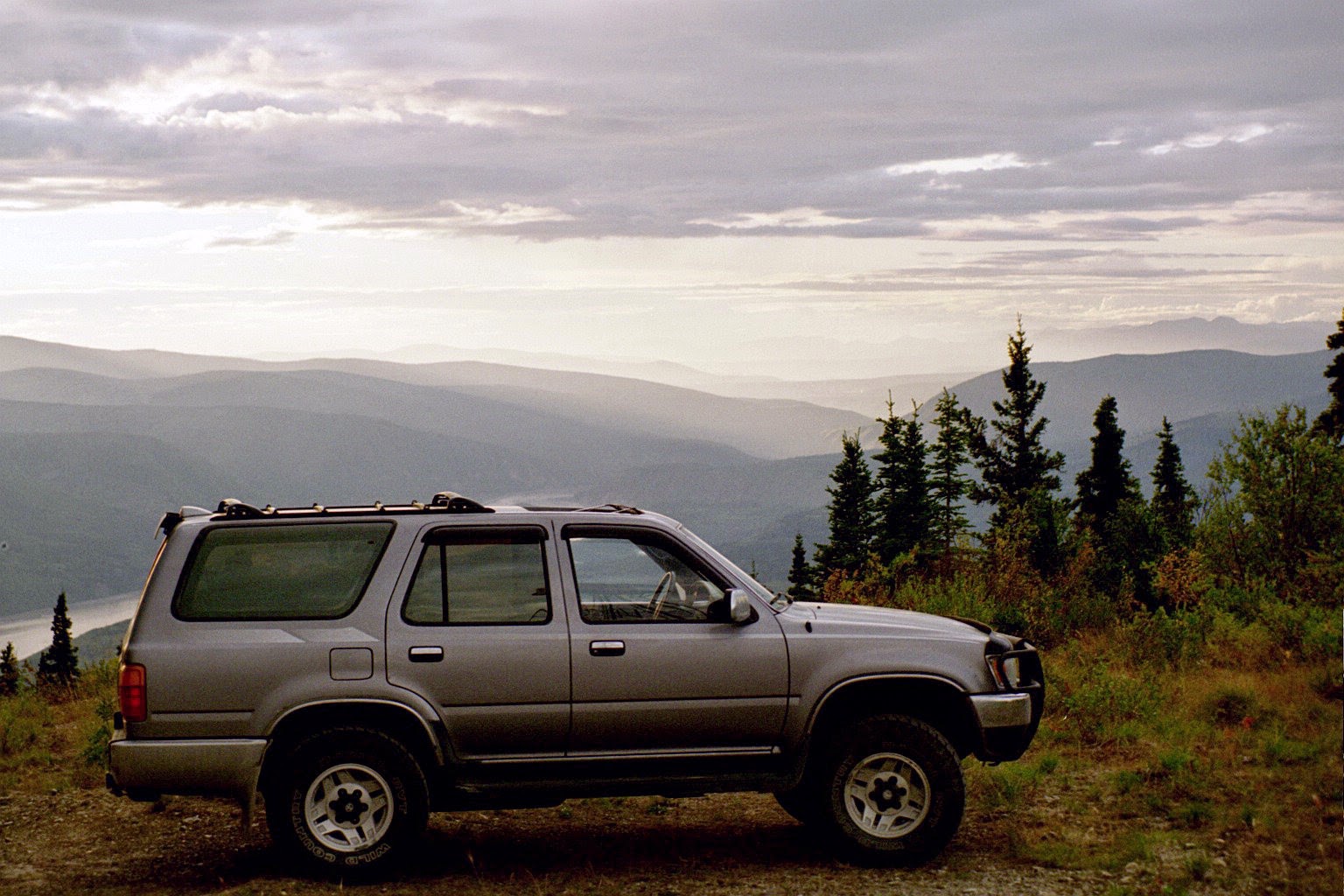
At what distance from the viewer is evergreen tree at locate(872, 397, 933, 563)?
58.1 m

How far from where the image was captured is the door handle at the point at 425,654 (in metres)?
7.21

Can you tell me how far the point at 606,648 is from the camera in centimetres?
732

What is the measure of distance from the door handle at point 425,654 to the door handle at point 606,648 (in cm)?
85

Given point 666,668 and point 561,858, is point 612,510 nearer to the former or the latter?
point 666,668

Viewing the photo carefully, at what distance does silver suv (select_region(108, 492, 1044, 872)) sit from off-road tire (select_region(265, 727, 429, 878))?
0.04ft

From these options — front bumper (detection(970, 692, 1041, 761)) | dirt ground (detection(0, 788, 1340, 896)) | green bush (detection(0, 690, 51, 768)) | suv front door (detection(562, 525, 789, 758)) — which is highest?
suv front door (detection(562, 525, 789, 758))

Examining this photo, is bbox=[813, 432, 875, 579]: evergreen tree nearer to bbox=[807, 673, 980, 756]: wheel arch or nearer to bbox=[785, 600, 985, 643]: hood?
bbox=[785, 600, 985, 643]: hood

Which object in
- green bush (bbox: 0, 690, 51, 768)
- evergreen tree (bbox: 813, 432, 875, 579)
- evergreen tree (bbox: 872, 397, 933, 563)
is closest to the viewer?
green bush (bbox: 0, 690, 51, 768)

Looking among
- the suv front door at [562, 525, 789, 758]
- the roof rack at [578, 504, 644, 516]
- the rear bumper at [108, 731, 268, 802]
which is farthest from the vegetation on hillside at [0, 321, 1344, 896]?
the rear bumper at [108, 731, 268, 802]

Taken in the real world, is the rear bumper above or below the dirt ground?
above

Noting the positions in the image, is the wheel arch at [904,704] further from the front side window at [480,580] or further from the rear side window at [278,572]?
the rear side window at [278,572]

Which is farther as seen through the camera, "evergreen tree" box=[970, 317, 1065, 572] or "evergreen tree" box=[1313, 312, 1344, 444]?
"evergreen tree" box=[970, 317, 1065, 572]

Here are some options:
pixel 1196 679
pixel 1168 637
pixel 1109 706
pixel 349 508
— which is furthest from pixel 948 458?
pixel 349 508

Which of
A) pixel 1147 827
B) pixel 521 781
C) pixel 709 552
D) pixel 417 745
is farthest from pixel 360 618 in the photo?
pixel 1147 827
